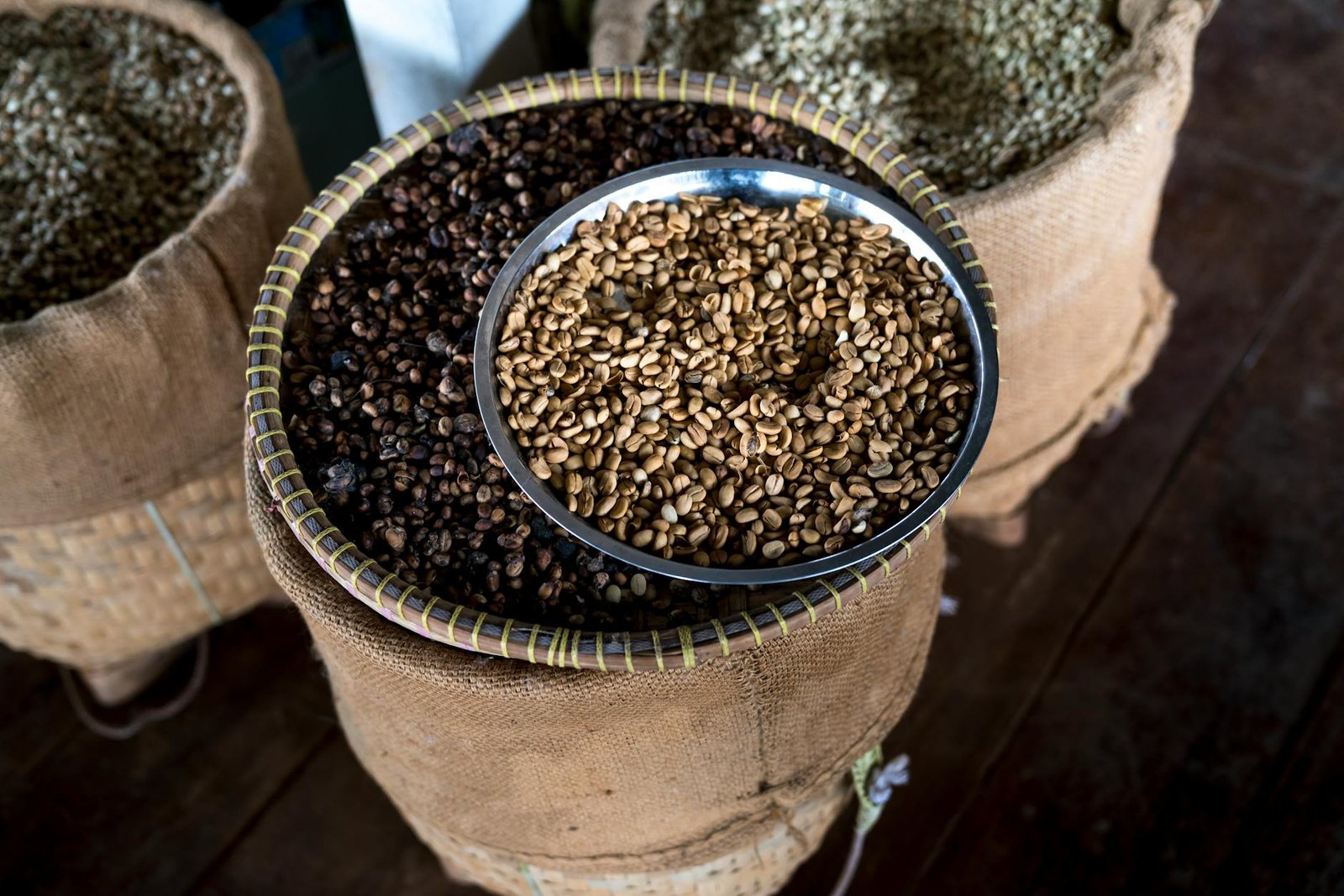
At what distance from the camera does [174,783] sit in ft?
5.34

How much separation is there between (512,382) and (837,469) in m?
0.30

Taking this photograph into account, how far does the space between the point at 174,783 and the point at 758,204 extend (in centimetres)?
120

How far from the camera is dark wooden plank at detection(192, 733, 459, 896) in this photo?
1551mm

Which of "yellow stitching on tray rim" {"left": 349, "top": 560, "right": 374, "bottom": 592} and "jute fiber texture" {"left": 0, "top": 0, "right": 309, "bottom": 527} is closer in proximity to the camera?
"yellow stitching on tray rim" {"left": 349, "top": 560, "right": 374, "bottom": 592}

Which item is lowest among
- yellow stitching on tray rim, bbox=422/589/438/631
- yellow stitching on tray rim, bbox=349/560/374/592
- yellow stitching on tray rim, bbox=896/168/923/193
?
yellow stitching on tray rim, bbox=422/589/438/631

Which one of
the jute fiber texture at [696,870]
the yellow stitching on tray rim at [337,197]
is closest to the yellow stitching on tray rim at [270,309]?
the yellow stitching on tray rim at [337,197]

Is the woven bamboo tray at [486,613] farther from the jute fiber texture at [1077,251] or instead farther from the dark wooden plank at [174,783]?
the dark wooden plank at [174,783]

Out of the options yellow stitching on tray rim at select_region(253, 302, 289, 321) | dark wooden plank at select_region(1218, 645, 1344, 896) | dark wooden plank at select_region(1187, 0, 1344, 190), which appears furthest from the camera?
dark wooden plank at select_region(1187, 0, 1344, 190)

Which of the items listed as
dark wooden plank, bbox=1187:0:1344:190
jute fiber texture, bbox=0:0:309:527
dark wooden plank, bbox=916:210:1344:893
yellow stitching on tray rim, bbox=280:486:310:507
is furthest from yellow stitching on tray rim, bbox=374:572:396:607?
dark wooden plank, bbox=1187:0:1344:190

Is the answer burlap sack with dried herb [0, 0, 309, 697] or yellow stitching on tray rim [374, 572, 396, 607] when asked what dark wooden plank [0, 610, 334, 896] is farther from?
yellow stitching on tray rim [374, 572, 396, 607]

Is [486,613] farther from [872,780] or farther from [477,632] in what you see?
[872,780]

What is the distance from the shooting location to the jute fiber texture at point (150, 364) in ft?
3.76

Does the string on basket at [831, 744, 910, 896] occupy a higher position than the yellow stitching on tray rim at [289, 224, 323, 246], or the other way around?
the yellow stitching on tray rim at [289, 224, 323, 246]

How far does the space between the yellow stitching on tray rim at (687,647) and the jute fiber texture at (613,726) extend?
66mm
